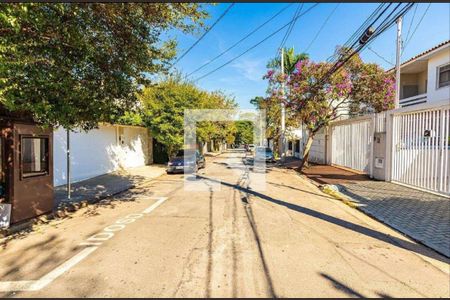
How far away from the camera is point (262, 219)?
260 inches

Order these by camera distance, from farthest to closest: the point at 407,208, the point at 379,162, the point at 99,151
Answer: the point at 99,151
the point at 379,162
the point at 407,208

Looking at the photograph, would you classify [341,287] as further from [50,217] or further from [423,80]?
[423,80]

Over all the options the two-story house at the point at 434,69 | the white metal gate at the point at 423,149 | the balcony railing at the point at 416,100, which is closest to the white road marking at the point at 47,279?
the white metal gate at the point at 423,149

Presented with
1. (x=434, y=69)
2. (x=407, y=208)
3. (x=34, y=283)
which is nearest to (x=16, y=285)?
(x=34, y=283)

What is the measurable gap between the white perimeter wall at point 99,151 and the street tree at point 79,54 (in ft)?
17.3

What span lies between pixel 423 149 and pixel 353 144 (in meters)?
5.81

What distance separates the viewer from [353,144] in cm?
1542

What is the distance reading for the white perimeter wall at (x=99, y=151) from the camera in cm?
1178

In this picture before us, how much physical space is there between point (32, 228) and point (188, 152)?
13.1 metres

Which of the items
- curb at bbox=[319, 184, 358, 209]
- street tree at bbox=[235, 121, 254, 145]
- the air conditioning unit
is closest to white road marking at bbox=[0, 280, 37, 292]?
curb at bbox=[319, 184, 358, 209]

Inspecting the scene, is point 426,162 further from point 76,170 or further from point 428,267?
point 76,170

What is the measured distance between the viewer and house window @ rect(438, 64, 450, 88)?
1390 cm

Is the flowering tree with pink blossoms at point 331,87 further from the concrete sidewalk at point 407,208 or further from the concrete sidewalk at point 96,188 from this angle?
the concrete sidewalk at point 96,188

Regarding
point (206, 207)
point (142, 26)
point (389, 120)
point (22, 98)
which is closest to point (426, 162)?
point (389, 120)
